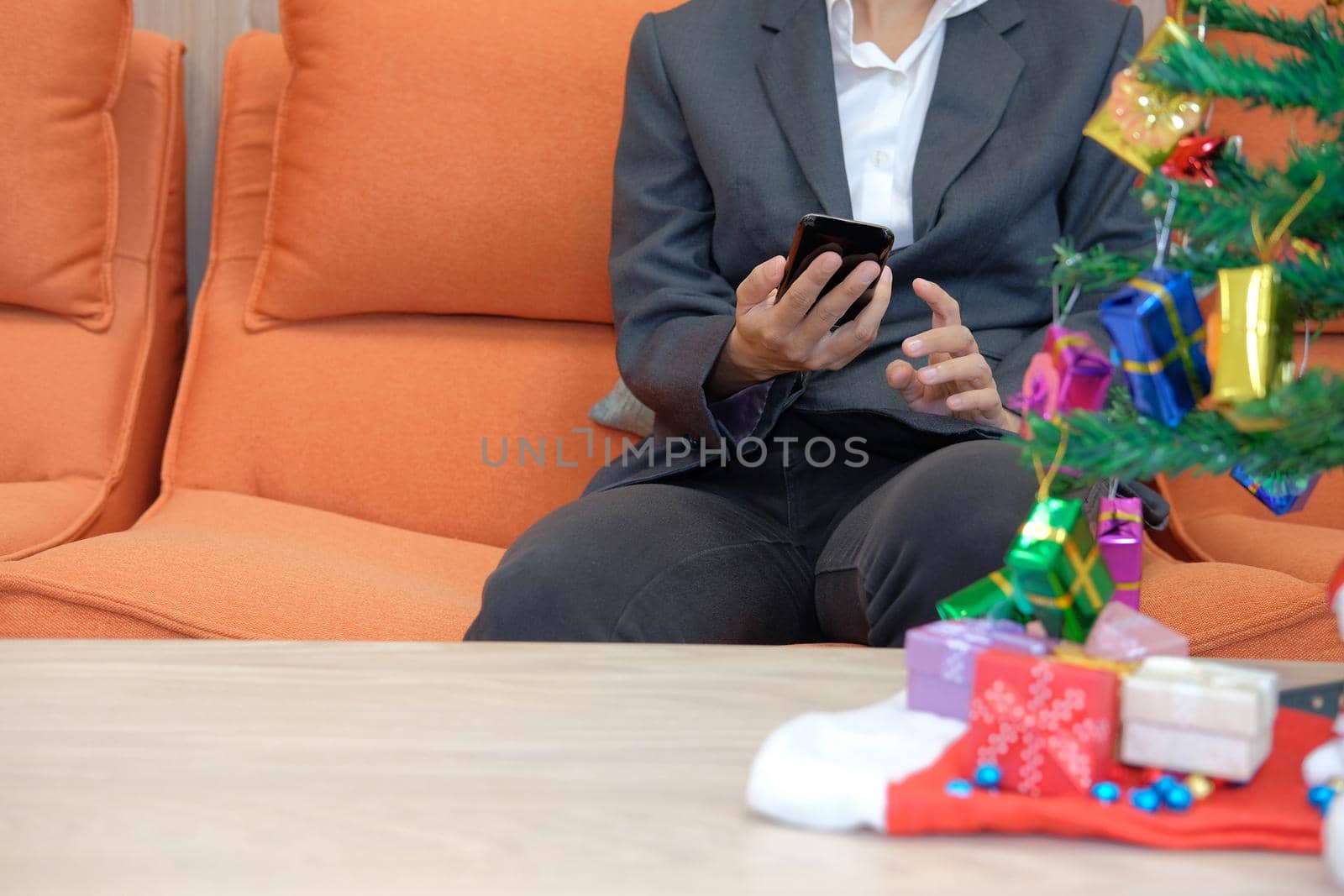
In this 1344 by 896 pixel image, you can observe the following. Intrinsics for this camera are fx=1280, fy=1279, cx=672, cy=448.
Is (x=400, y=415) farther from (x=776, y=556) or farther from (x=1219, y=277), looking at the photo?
(x=1219, y=277)

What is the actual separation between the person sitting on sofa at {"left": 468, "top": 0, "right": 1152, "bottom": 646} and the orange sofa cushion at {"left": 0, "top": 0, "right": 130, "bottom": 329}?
66cm

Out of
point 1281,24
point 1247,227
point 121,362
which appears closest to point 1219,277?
point 1247,227

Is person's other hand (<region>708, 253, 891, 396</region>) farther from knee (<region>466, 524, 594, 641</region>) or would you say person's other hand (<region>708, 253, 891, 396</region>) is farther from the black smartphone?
knee (<region>466, 524, 594, 641</region>)

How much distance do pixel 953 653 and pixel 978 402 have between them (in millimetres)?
564

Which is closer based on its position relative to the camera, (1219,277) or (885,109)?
(1219,277)

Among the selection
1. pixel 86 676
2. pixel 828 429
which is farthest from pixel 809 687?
pixel 828 429

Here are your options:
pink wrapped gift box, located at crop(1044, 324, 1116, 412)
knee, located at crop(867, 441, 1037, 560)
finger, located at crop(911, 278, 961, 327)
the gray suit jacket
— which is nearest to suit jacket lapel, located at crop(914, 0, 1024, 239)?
the gray suit jacket

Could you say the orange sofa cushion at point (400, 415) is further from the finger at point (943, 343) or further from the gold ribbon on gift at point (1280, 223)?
the gold ribbon on gift at point (1280, 223)

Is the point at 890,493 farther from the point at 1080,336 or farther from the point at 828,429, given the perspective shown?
the point at 1080,336

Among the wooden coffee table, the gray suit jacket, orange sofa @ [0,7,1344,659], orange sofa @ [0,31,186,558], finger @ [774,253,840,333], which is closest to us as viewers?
the wooden coffee table

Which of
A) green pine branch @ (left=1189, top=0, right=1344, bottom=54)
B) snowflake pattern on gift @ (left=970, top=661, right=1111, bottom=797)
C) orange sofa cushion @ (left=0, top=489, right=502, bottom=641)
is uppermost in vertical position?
green pine branch @ (left=1189, top=0, right=1344, bottom=54)

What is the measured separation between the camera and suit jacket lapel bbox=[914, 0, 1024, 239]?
1249 mm

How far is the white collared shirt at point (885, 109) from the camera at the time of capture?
1283 millimetres

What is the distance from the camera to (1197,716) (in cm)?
49
